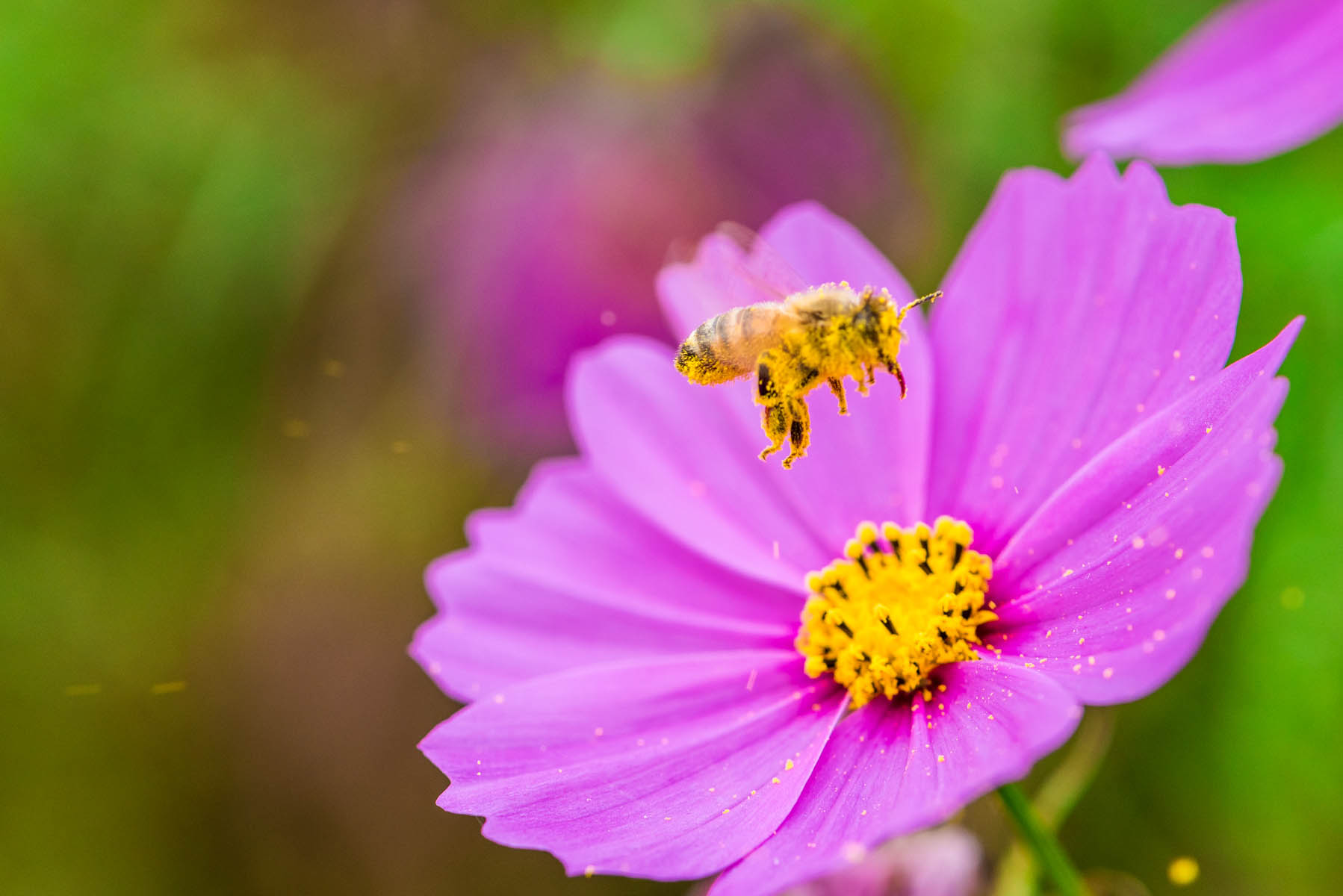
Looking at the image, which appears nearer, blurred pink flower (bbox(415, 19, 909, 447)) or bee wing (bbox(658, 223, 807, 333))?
bee wing (bbox(658, 223, 807, 333))

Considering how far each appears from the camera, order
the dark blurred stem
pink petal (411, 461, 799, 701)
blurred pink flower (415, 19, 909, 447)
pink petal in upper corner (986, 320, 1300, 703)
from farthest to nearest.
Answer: blurred pink flower (415, 19, 909, 447), pink petal (411, 461, 799, 701), the dark blurred stem, pink petal in upper corner (986, 320, 1300, 703)

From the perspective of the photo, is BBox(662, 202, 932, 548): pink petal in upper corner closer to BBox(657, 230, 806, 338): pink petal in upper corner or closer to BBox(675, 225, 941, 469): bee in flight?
BBox(657, 230, 806, 338): pink petal in upper corner

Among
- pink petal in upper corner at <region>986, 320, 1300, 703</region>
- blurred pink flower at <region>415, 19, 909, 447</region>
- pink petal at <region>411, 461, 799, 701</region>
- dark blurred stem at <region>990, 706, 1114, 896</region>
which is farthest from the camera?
blurred pink flower at <region>415, 19, 909, 447</region>

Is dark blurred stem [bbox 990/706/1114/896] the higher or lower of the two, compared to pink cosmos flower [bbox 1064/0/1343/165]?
lower

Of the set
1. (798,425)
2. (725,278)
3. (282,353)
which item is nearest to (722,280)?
(725,278)

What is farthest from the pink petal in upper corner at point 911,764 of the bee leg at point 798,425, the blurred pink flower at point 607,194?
the blurred pink flower at point 607,194

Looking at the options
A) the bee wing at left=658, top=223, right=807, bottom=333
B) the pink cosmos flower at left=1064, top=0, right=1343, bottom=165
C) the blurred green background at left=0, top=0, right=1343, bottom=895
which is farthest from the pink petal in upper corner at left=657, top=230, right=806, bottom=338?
the blurred green background at left=0, top=0, right=1343, bottom=895
